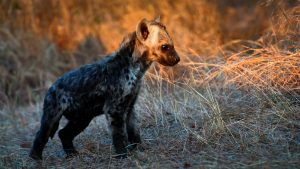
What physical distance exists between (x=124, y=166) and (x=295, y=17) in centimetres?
363

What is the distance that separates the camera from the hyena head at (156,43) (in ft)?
21.8

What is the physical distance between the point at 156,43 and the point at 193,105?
1.55 m

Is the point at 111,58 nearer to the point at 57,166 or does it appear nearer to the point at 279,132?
the point at 57,166

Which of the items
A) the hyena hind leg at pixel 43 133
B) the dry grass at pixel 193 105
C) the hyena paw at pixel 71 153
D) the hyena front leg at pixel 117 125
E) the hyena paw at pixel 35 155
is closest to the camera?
the dry grass at pixel 193 105

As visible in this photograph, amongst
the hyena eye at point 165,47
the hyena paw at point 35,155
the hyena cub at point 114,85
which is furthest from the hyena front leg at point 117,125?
the hyena paw at point 35,155

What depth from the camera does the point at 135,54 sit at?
6.67 metres

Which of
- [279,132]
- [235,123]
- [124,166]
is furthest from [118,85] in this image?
[279,132]

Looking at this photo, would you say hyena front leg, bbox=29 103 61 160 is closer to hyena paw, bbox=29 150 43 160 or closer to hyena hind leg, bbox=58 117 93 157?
hyena paw, bbox=29 150 43 160

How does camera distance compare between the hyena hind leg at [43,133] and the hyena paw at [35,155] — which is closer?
the hyena hind leg at [43,133]

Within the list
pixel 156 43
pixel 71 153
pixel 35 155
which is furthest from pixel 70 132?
pixel 156 43

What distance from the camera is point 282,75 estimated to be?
7.12m

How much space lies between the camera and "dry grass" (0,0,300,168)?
Answer: 6082 mm

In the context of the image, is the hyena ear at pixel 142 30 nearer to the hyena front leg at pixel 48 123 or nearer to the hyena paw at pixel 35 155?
the hyena front leg at pixel 48 123

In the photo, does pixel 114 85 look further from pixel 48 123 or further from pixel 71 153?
pixel 71 153
